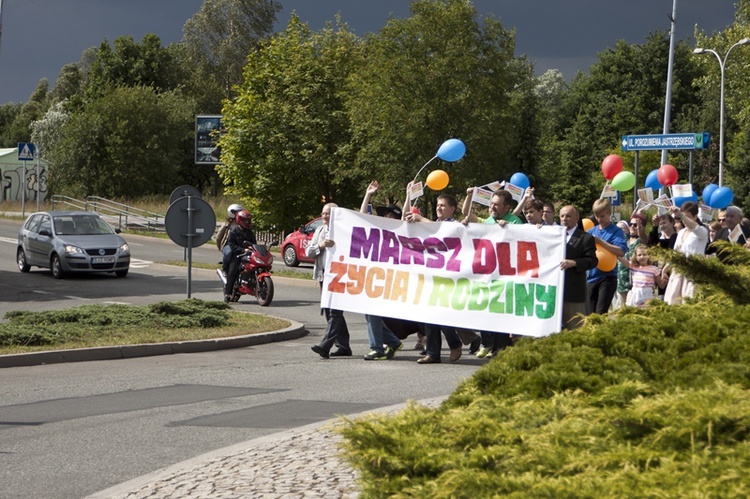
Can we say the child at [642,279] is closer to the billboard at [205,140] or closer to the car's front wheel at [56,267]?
the car's front wheel at [56,267]

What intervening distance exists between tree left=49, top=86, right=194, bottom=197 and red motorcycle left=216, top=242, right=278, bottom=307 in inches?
1883

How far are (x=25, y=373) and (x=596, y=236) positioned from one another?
643 centimetres

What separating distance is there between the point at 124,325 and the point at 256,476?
9.31 metres

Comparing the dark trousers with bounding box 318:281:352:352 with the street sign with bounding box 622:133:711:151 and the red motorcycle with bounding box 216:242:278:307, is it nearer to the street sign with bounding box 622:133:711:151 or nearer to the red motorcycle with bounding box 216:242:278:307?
the red motorcycle with bounding box 216:242:278:307

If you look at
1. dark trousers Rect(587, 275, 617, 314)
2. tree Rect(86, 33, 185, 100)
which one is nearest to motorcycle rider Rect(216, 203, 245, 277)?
dark trousers Rect(587, 275, 617, 314)

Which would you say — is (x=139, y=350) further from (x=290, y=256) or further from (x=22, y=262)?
(x=290, y=256)

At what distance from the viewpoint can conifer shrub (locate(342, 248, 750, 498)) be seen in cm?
329

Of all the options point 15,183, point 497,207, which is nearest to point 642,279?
point 497,207

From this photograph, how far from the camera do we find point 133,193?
69500 mm

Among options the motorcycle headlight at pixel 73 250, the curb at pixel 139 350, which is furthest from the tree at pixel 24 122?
the curb at pixel 139 350

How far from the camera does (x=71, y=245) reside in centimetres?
2681

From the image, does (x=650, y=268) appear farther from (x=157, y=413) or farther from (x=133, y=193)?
(x=133, y=193)

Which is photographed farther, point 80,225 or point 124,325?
point 80,225

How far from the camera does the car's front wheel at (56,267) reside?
88.4 feet
